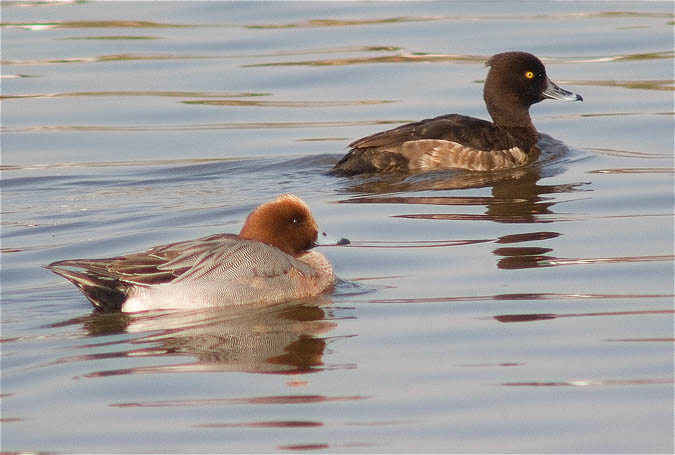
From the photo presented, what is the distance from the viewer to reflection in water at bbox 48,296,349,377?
7.00 m

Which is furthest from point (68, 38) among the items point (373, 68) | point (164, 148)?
point (164, 148)

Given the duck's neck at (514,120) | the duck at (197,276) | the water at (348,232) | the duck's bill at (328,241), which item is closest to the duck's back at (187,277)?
the duck at (197,276)

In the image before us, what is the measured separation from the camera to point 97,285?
8.02 m

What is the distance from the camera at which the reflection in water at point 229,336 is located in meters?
7.00

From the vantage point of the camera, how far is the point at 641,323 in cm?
762

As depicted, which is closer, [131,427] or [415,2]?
[131,427]

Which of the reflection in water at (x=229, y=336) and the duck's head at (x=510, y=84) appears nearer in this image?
the reflection in water at (x=229, y=336)

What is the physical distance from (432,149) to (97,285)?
542 centimetres

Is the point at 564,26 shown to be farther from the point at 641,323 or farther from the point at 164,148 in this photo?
the point at 641,323

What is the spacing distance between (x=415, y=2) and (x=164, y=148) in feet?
30.7

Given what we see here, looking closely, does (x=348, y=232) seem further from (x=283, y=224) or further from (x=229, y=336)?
(x=229, y=336)

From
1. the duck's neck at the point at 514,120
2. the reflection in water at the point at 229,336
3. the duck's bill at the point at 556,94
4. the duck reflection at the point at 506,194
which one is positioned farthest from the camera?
the duck's bill at the point at 556,94

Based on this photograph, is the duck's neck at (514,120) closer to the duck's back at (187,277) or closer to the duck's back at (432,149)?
the duck's back at (432,149)

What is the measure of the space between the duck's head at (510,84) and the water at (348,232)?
0.66 metres
